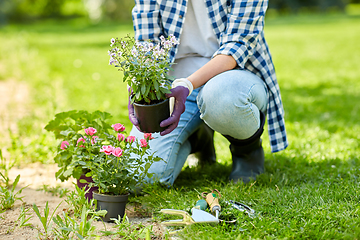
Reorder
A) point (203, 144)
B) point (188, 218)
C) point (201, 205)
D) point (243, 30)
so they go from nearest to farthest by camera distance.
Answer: point (188, 218) < point (201, 205) < point (243, 30) < point (203, 144)

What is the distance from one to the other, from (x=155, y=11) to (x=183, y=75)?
0.43 meters

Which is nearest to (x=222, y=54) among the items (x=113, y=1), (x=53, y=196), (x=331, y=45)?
(x=53, y=196)

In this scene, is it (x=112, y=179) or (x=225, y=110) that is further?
(x=225, y=110)

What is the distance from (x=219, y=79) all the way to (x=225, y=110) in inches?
6.8

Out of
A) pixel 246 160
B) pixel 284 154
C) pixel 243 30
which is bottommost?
pixel 284 154

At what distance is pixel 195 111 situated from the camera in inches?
89.8

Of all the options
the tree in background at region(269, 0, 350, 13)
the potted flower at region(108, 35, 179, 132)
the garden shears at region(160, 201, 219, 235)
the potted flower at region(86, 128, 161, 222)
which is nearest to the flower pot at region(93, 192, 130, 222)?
the potted flower at region(86, 128, 161, 222)

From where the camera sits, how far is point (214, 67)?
6.59ft

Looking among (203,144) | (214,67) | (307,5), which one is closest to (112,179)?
(214,67)

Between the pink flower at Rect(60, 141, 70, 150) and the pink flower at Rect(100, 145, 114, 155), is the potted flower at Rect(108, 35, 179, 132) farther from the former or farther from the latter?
the pink flower at Rect(60, 141, 70, 150)

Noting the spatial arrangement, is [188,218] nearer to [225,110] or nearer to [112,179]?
[112,179]

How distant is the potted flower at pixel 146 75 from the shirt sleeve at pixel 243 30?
450mm

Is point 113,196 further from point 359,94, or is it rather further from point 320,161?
point 359,94

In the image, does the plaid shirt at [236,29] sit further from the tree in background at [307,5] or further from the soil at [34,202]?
the tree in background at [307,5]
